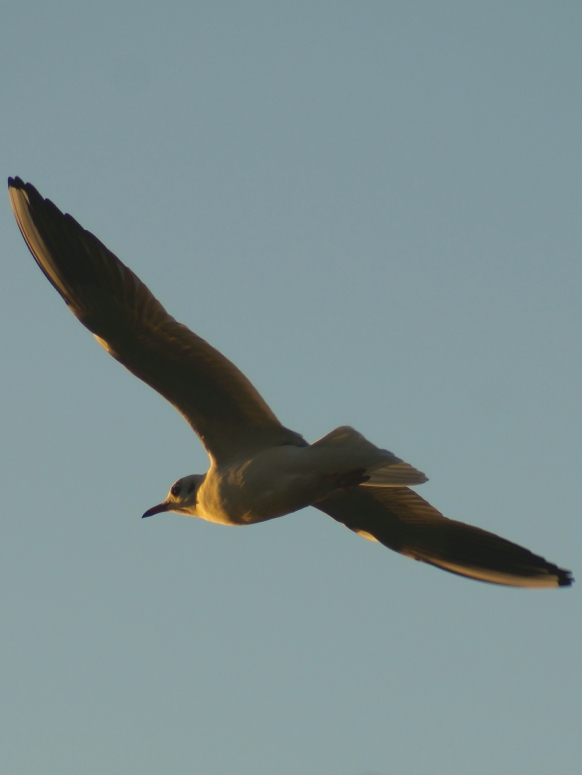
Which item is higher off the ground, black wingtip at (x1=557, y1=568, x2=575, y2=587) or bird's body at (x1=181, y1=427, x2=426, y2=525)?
black wingtip at (x1=557, y1=568, x2=575, y2=587)

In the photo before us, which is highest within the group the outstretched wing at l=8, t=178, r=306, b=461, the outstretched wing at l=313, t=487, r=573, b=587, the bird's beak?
the outstretched wing at l=313, t=487, r=573, b=587

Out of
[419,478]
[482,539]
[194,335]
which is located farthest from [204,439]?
[482,539]

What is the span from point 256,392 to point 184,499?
125 cm

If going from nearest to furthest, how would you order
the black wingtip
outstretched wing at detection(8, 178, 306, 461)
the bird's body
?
outstretched wing at detection(8, 178, 306, 461), the bird's body, the black wingtip

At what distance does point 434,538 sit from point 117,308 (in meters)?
2.88

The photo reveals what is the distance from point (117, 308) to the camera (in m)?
6.55

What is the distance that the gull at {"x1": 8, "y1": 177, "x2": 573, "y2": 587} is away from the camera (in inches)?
258

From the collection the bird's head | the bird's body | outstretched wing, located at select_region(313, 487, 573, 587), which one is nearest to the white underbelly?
the bird's body

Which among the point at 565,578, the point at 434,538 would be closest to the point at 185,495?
the point at 434,538

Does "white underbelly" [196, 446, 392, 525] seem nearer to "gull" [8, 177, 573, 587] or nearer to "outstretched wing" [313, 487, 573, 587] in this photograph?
"gull" [8, 177, 573, 587]

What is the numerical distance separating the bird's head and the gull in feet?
0.33

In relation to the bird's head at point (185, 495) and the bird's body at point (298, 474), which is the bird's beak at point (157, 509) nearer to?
the bird's head at point (185, 495)

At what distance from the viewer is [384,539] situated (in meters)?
7.95

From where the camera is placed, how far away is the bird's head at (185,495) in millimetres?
7770
